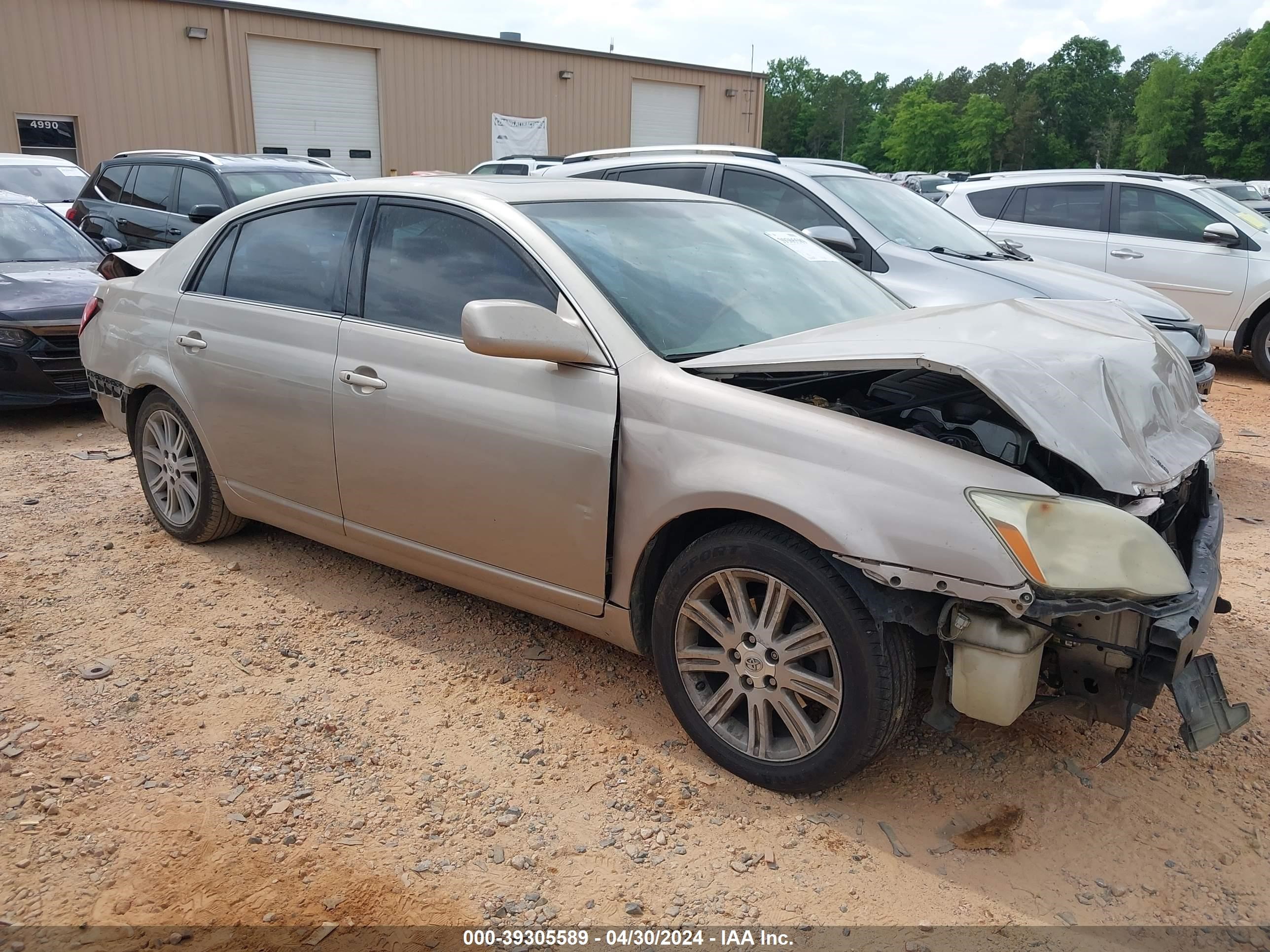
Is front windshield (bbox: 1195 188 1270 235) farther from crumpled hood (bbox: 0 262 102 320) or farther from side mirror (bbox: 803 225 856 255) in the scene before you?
crumpled hood (bbox: 0 262 102 320)

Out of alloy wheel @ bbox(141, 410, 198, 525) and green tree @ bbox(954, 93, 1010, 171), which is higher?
green tree @ bbox(954, 93, 1010, 171)

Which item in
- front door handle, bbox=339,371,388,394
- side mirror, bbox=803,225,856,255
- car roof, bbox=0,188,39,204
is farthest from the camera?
car roof, bbox=0,188,39,204

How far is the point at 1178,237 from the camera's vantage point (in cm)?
941

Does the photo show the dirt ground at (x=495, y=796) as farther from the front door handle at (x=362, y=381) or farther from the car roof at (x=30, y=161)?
the car roof at (x=30, y=161)

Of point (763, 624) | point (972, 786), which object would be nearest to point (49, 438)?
point (763, 624)

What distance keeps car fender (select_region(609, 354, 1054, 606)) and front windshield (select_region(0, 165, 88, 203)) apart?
1250 centimetres

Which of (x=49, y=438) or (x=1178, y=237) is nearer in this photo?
(x=49, y=438)

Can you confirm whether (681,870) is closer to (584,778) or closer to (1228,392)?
(584,778)

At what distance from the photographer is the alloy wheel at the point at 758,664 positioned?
2760 millimetres

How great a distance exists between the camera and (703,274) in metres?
3.57

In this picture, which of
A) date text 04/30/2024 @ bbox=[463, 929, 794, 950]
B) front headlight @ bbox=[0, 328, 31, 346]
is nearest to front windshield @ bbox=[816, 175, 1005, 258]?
date text 04/30/2024 @ bbox=[463, 929, 794, 950]

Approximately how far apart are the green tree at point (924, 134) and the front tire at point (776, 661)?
10119 cm

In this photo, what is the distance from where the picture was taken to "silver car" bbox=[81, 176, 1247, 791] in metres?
2.53

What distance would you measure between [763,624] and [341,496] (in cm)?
188
